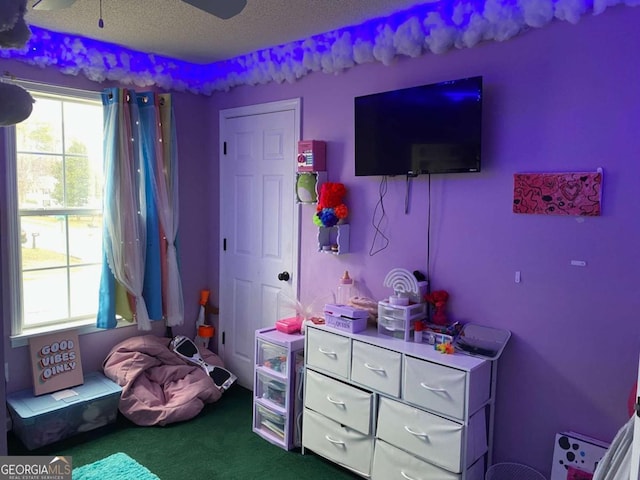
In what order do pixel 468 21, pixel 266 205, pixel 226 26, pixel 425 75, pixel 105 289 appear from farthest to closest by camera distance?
pixel 266 205 < pixel 105 289 < pixel 226 26 < pixel 425 75 < pixel 468 21

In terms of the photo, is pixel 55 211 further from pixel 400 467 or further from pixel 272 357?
pixel 400 467

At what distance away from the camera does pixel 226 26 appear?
2963mm

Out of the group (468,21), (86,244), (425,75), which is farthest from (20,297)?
(468,21)

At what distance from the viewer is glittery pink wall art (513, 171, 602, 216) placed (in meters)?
2.18

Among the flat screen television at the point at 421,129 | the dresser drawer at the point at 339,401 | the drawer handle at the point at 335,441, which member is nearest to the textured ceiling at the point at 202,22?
the flat screen television at the point at 421,129

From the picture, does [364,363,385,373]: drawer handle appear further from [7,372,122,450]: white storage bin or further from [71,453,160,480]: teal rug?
[7,372,122,450]: white storage bin

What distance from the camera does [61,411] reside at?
9.71 feet

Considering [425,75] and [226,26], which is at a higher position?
[226,26]

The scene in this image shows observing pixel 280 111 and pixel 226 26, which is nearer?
pixel 226 26

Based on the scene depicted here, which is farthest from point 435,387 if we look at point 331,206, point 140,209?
point 140,209

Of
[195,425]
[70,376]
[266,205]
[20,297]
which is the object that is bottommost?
[195,425]

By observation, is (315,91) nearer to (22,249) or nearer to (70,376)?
(22,249)

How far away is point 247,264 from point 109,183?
3.71ft

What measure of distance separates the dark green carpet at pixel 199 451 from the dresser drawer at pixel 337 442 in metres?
0.10
